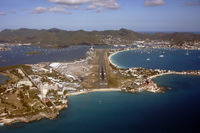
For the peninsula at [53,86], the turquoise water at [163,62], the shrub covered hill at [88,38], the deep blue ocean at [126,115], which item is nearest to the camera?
the deep blue ocean at [126,115]

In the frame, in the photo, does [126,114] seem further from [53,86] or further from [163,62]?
[163,62]

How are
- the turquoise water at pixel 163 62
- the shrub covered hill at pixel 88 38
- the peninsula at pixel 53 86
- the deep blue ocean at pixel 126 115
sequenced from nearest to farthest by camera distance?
the deep blue ocean at pixel 126 115, the peninsula at pixel 53 86, the turquoise water at pixel 163 62, the shrub covered hill at pixel 88 38

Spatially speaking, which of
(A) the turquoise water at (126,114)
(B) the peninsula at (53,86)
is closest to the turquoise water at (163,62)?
(B) the peninsula at (53,86)

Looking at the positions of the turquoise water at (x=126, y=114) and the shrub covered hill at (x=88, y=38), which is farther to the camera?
the shrub covered hill at (x=88, y=38)

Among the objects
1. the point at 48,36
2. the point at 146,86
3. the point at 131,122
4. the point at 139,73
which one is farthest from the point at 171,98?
the point at 48,36

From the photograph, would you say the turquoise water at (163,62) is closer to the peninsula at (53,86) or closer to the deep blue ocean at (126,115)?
the peninsula at (53,86)

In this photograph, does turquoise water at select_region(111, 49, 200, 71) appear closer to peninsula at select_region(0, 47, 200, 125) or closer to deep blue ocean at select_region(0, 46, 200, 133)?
peninsula at select_region(0, 47, 200, 125)

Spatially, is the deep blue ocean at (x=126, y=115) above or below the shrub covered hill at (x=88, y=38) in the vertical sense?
below

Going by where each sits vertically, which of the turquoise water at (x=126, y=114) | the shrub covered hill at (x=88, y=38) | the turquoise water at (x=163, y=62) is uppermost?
the shrub covered hill at (x=88, y=38)

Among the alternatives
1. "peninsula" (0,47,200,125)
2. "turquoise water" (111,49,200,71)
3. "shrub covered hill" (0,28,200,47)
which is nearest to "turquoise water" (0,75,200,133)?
"peninsula" (0,47,200,125)

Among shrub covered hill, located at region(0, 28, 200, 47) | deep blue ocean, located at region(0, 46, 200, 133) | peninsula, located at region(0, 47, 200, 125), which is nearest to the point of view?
deep blue ocean, located at region(0, 46, 200, 133)

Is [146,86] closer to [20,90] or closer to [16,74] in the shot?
[20,90]
